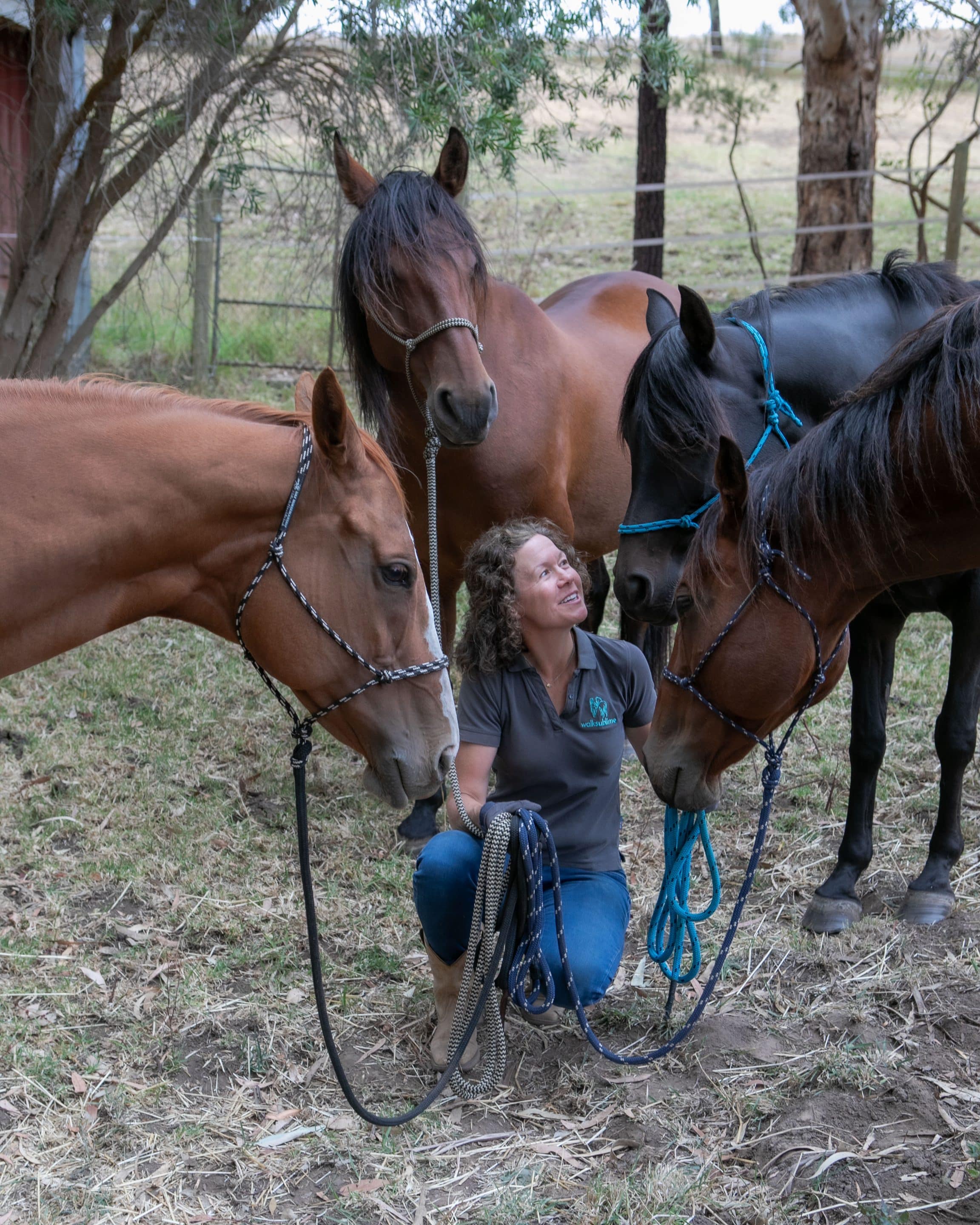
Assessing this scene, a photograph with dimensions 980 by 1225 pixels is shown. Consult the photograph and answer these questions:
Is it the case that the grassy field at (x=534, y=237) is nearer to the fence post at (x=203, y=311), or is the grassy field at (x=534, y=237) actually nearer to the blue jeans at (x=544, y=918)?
the fence post at (x=203, y=311)

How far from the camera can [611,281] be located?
4.89m

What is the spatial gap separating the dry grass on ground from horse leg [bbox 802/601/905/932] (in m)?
0.10

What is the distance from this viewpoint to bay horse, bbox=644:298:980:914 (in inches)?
76.4

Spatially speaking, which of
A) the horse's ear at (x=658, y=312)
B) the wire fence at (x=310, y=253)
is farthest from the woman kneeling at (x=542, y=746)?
the wire fence at (x=310, y=253)

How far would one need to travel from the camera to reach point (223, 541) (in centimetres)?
185

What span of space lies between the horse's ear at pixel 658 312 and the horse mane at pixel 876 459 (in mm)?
1417

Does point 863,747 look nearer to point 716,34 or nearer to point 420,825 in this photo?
point 420,825

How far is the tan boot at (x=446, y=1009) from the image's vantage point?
239 cm

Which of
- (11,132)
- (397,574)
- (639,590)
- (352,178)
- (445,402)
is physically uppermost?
(11,132)

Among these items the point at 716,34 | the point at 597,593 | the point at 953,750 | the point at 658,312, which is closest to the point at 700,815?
the point at 953,750

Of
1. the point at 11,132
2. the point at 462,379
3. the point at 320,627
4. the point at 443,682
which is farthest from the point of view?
the point at 11,132

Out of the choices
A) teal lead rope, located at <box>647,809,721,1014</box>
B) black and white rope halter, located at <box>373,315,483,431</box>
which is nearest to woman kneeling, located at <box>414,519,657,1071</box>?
teal lead rope, located at <box>647,809,721,1014</box>

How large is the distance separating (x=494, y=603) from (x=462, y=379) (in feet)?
3.02

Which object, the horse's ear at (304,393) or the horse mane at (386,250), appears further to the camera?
the horse mane at (386,250)
